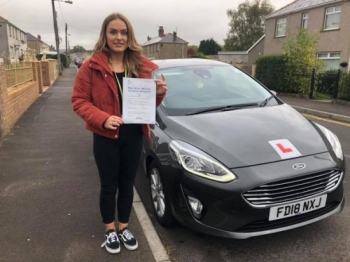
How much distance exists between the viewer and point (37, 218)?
341cm

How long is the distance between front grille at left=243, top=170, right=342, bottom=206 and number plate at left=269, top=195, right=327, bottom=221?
4cm

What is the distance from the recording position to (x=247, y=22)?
53.9 m

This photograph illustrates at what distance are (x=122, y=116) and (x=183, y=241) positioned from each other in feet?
4.15

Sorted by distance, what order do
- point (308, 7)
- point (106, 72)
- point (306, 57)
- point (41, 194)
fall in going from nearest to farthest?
point (106, 72), point (41, 194), point (306, 57), point (308, 7)

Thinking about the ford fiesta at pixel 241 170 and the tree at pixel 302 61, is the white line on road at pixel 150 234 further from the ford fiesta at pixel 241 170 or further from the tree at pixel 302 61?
the tree at pixel 302 61

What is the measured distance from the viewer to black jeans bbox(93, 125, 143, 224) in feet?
8.45

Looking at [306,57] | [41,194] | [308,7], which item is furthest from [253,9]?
[41,194]

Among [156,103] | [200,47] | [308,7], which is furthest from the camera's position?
[200,47]

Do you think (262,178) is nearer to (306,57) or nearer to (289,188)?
(289,188)

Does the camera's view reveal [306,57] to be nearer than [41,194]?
No

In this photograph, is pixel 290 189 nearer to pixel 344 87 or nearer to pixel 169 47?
pixel 344 87

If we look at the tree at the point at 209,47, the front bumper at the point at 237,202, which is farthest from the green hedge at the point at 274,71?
the tree at the point at 209,47

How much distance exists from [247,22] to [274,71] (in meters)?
40.1

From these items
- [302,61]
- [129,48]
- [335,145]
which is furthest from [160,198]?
[302,61]
